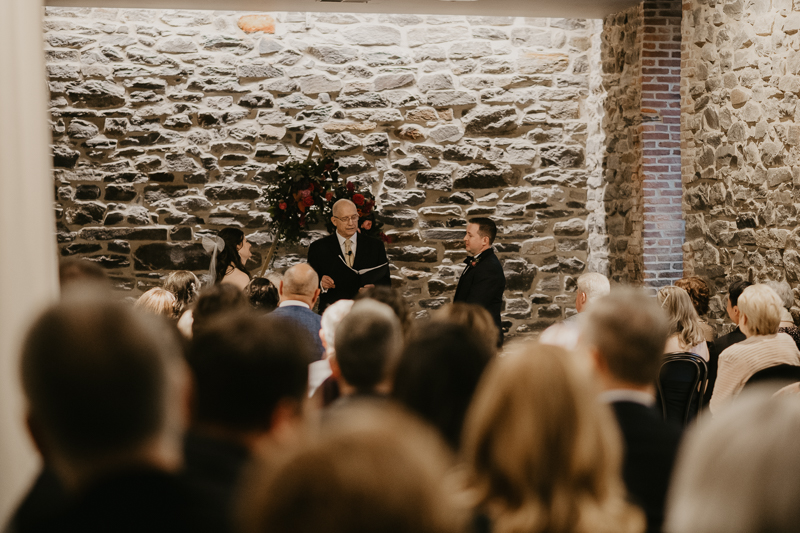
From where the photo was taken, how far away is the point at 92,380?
Result: 104 cm

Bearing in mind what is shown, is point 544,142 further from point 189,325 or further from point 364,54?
point 189,325

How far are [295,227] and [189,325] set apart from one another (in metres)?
2.98

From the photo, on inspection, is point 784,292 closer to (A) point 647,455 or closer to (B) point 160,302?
(A) point 647,455

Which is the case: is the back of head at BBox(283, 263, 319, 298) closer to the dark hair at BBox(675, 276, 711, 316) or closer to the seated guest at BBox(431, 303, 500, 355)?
the seated guest at BBox(431, 303, 500, 355)

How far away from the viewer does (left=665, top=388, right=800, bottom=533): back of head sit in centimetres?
86

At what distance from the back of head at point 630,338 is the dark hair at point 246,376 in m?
0.80

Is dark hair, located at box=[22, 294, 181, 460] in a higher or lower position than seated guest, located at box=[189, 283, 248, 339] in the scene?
higher

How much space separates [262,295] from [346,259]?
206cm

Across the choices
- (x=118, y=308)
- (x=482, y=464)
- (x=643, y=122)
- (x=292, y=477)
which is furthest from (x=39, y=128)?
(x=643, y=122)

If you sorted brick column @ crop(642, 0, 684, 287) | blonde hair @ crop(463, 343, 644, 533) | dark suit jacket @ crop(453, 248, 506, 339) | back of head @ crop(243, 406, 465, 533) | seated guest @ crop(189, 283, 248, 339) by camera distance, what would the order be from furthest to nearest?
brick column @ crop(642, 0, 684, 287) → dark suit jacket @ crop(453, 248, 506, 339) → seated guest @ crop(189, 283, 248, 339) → blonde hair @ crop(463, 343, 644, 533) → back of head @ crop(243, 406, 465, 533)

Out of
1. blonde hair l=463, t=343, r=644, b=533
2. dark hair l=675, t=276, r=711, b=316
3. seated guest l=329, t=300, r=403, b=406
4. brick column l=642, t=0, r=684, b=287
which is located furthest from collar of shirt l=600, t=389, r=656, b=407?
brick column l=642, t=0, r=684, b=287

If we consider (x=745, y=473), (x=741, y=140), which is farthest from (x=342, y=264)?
(x=745, y=473)

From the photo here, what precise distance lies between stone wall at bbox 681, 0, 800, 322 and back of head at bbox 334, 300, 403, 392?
11.0ft

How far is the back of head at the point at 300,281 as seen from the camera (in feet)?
11.5
